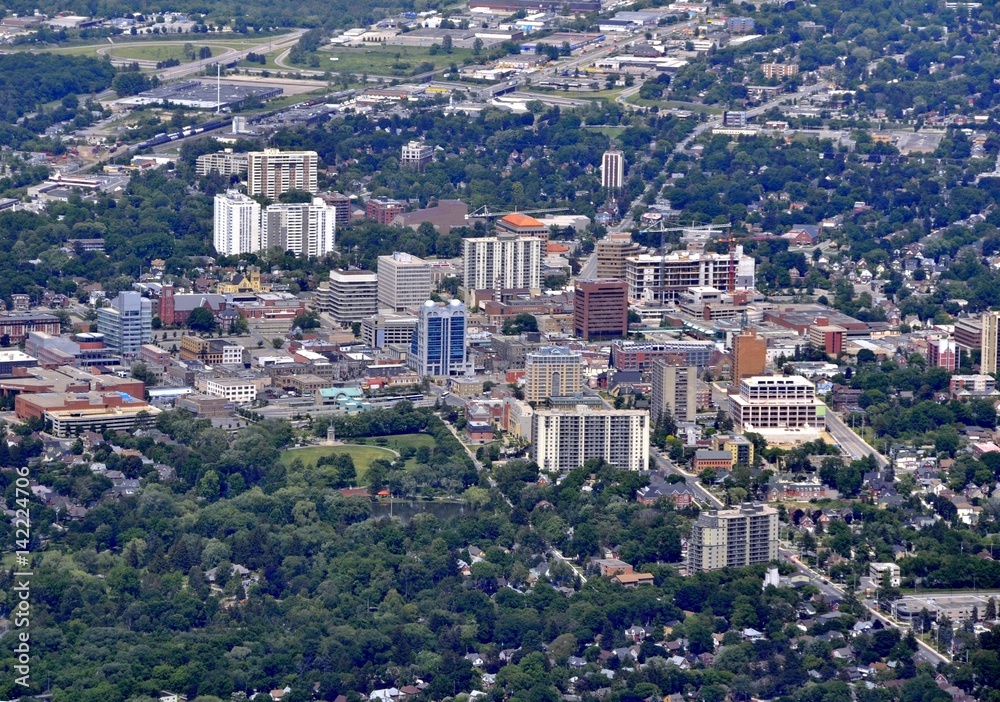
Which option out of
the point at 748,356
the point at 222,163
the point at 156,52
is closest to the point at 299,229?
the point at 222,163

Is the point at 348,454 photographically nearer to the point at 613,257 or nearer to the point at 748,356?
the point at 748,356

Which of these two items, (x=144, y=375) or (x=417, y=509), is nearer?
(x=417, y=509)

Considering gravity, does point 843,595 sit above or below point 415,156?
below

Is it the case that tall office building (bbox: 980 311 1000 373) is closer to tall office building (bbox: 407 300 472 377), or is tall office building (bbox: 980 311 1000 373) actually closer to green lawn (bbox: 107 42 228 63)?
tall office building (bbox: 407 300 472 377)

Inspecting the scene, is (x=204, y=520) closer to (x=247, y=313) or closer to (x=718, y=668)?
(x=718, y=668)

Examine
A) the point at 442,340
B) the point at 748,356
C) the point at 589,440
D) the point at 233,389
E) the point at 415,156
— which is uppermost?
the point at 415,156

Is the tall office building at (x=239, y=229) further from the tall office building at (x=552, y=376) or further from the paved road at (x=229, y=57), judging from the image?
the paved road at (x=229, y=57)
